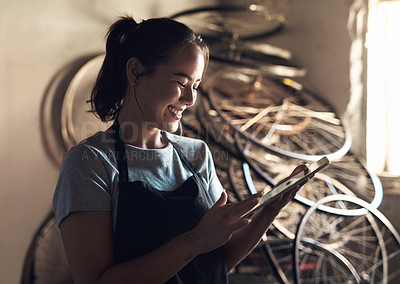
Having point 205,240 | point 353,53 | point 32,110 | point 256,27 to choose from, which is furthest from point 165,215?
point 256,27

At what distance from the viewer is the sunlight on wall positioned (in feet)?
5.86

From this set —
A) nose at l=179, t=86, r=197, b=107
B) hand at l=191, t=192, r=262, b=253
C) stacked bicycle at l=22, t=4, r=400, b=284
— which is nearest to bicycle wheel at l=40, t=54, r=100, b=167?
stacked bicycle at l=22, t=4, r=400, b=284

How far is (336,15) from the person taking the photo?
1.91 meters

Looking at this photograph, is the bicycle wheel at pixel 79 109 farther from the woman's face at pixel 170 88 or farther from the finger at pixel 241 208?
the finger at pixel 241 208

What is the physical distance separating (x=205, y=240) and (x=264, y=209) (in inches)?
7.8

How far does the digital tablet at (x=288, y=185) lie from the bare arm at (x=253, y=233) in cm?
4

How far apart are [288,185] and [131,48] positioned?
1.15 feet

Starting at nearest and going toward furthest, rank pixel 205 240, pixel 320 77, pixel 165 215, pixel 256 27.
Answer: pixel 205 240
pixel 165 215
pixel 320 77
pixel 256 27

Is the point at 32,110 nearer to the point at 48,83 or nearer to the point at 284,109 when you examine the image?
the point at 48,83

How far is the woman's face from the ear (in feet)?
0.05

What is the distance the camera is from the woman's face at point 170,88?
2.27 ft

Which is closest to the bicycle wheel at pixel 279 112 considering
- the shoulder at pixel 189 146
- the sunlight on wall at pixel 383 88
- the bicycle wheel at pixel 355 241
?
the sunlight on wall at pixel 383 88

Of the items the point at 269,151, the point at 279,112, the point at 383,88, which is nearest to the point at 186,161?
the point at 269,151

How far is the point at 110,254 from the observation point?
0.61 m
